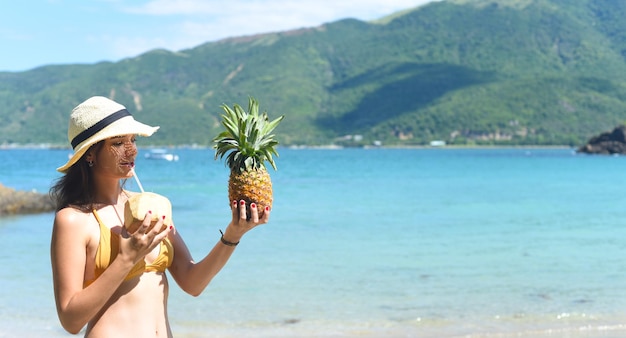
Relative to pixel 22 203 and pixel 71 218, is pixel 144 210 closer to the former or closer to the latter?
pixel 71 218

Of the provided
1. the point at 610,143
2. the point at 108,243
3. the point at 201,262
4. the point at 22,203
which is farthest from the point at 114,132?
the point at 610,143

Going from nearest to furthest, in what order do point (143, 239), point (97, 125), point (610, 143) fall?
1. point (143, 239)
2. point (97, 125)
3. point (610, 143)

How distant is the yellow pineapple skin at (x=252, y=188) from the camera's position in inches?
119

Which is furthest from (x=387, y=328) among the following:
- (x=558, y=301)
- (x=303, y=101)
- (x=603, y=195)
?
(x=303, y=101)

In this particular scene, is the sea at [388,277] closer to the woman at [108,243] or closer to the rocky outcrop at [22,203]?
the woman at [108,243]

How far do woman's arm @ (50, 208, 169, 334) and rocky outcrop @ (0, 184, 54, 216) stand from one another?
23325 millimetres

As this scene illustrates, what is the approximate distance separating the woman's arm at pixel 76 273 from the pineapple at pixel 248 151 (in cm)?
46

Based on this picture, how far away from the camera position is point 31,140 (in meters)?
193

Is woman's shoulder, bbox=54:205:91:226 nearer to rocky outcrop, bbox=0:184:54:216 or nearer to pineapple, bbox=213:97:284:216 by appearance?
pineapple, bbox=213:97:284:216

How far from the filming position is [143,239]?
109 inches

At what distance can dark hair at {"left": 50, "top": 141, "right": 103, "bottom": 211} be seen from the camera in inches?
123

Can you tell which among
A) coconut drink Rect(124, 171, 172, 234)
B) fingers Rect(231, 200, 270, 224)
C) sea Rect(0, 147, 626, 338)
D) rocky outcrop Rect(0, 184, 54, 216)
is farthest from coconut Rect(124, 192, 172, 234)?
rocky outcrop Rect(0, 184, 54, 216)

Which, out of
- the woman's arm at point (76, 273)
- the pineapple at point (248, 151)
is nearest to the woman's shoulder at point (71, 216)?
the woman's arm at point (76, 273)

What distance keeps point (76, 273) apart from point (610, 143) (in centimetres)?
13118
